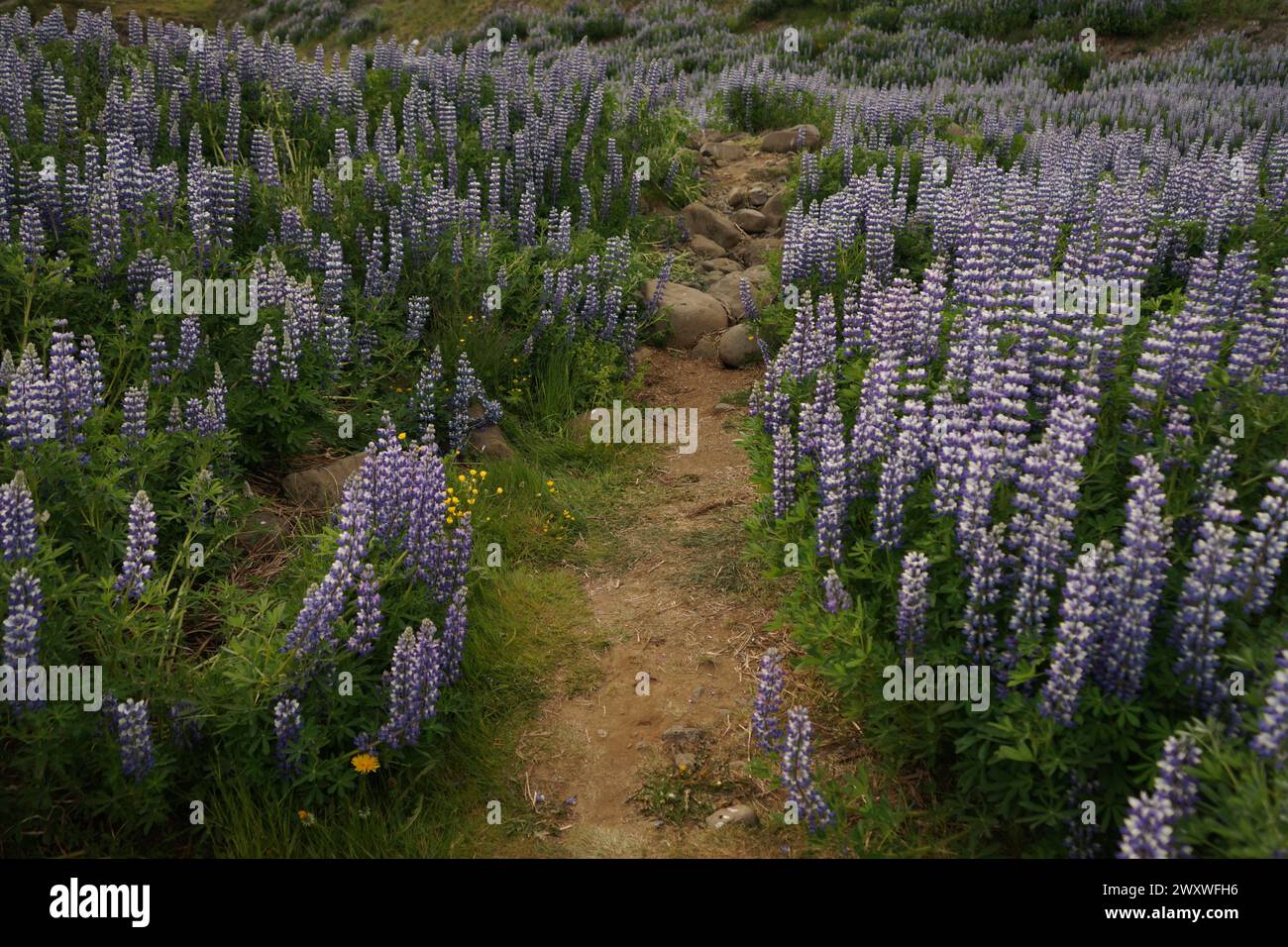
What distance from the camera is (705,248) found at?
32.0 feet

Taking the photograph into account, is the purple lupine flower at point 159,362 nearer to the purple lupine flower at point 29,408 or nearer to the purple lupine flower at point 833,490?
the purple lupine flower at point 29,408

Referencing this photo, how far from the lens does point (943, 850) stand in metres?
3.53

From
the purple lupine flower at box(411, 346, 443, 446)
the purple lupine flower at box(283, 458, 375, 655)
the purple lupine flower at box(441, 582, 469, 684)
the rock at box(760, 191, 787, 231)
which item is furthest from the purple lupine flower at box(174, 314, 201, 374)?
the rock at box(760, 191, 787, 231)

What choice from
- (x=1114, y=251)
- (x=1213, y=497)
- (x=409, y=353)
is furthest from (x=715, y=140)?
(x=1213, y=497)

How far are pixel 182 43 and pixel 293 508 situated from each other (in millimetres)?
6850

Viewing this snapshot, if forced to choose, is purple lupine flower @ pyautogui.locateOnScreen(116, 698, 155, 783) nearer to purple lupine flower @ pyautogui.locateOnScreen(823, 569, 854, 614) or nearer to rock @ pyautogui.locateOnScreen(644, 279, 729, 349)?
purple lupine flower @ pyautogui.locateOnScreen(823, 569, 854, 614)

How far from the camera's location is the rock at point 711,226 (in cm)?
993

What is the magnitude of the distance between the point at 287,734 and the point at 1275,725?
11.0 ft

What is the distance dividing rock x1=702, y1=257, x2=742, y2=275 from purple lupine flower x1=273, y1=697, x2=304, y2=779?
6576mm

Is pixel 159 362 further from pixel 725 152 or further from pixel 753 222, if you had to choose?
pixel 725 152

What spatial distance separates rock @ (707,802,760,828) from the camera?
13.0 feet

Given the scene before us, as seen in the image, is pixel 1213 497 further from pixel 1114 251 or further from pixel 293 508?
pixel 293 508

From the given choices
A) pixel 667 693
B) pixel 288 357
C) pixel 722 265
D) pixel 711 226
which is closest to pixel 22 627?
pixel 288 357

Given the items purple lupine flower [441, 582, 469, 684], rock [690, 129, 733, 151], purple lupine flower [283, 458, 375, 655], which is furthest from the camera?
rock [690, 129, 733, 151]
